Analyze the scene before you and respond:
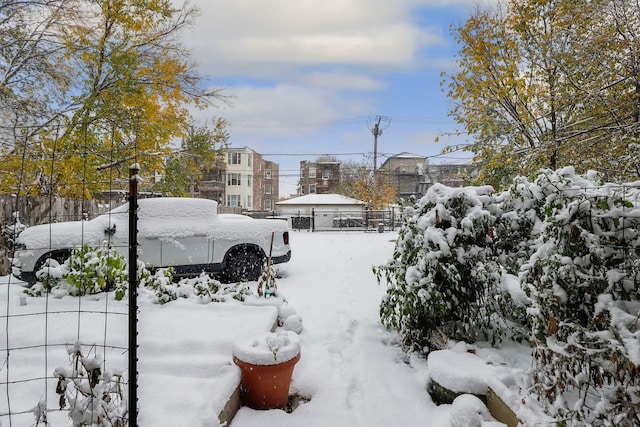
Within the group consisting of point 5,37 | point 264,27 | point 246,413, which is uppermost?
point 264,27

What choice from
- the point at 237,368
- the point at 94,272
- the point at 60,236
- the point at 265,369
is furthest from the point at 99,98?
the point at 265,369

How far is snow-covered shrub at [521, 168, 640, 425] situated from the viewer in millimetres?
1836

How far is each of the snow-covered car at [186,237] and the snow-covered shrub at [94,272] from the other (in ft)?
4.10

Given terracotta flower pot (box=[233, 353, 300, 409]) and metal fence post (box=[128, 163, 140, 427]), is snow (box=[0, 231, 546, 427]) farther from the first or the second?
metal fence post (box=[128, 163, 140, 427])

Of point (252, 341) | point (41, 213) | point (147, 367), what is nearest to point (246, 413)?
point (252, 341)

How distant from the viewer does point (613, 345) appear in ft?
5.86

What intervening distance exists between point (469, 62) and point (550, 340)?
25.2ft

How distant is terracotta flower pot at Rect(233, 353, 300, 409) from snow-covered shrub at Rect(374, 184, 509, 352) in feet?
4.32

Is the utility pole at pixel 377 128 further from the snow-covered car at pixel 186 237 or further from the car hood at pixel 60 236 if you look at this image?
the car hood at pixel 60 236

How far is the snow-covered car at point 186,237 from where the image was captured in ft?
18.7

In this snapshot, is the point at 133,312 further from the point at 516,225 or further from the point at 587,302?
the point at 516,225

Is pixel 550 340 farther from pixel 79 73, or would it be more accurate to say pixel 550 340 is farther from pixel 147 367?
pixel 79 73

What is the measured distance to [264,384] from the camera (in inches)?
109

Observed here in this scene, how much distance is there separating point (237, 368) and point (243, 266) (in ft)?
12.9
